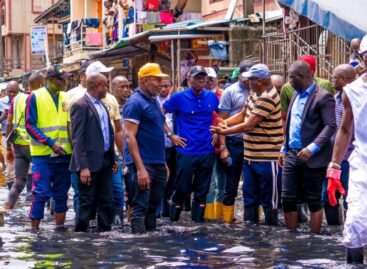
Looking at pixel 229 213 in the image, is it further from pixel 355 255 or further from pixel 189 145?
pixel 355 255

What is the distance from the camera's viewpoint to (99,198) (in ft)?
37.6

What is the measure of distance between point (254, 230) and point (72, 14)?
1527 inches

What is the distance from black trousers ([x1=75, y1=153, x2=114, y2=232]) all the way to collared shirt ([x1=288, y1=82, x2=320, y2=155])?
1.97 m

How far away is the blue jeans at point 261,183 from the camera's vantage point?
1187cm

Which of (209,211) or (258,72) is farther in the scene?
(209,211)

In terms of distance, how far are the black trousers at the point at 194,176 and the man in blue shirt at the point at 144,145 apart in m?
1.10

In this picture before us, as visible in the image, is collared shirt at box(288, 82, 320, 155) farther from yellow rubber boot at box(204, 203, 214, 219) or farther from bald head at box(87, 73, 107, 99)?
yellow rubber boot at box(204, 203, 214, 219)

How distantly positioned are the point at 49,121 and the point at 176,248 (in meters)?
2.63

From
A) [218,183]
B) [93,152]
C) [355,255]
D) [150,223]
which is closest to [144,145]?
[93,152]

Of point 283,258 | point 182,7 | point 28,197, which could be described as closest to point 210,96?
point 283,258

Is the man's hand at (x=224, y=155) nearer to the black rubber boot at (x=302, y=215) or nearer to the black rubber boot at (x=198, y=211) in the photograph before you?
the black rubber boot at (x=198, y=211)

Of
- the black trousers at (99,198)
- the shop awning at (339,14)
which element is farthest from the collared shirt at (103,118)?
the shop awning at (339,14)

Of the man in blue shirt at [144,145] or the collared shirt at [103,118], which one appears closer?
the man in blue shirt at [144,145]

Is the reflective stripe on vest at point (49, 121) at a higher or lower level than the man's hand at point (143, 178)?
higher
